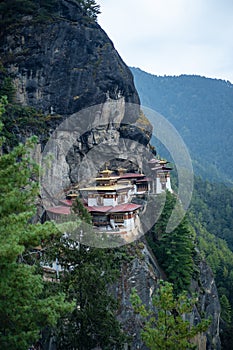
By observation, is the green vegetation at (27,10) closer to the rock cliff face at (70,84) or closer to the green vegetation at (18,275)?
the rock cliff face at (70,84)

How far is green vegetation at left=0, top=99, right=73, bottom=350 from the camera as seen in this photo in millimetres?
6629

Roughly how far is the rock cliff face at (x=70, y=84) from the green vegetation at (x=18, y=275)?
18334 millimetres

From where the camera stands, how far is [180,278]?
74.3ft

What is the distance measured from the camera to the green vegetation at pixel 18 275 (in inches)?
261

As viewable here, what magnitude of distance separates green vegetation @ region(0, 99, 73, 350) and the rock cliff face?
18.3 metres

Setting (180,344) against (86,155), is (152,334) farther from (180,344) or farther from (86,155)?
(86,155)

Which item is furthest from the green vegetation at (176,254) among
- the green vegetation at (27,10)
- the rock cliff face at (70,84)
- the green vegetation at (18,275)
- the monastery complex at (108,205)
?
the green vegetation at (27,10)

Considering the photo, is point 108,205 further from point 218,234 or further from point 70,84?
point 218,234

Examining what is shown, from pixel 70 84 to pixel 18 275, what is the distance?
2347 centimetres

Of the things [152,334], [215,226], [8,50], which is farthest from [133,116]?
[215,226]

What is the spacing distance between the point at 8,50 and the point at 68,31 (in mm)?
5660

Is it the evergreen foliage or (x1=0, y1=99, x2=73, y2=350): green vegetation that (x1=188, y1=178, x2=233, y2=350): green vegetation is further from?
(x1=0, y1=99, x2=73, y2=350): green vegetation

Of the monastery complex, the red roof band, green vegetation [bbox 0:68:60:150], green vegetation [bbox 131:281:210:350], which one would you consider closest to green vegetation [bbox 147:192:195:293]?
the monastery complex

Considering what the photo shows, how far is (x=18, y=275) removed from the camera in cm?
703
